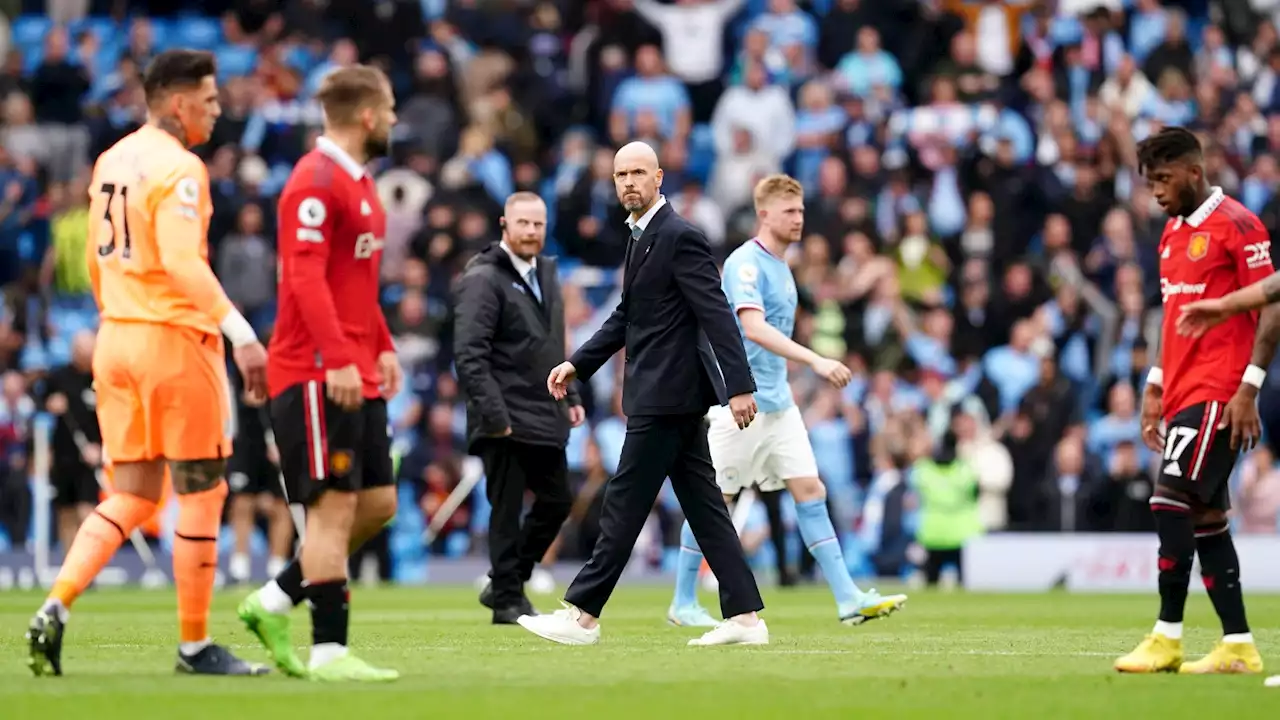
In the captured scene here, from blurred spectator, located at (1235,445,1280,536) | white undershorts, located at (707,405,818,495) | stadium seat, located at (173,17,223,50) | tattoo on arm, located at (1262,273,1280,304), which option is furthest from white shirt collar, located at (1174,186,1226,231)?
stadium seat, located at (173,17,223,50)

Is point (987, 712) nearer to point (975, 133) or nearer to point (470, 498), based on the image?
point (470, 498)

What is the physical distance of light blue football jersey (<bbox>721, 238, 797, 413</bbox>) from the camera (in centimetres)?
1295

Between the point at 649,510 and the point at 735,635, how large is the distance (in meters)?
0.80

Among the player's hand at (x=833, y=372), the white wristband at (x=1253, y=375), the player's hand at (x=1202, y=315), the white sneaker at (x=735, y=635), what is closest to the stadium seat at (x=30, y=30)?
the player's hand at (x=833, y=372)

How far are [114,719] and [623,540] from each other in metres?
4.04

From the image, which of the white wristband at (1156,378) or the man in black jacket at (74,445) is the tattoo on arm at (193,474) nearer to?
the white wristband at (1156,378)

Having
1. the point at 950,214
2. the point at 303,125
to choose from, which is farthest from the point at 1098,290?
the point at 303,125

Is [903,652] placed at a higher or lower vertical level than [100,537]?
lower

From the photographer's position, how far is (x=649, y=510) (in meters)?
11.3

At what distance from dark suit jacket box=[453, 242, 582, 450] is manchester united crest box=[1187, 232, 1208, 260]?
5.17 meters

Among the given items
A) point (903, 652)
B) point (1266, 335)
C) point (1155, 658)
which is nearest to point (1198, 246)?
point (1266, 335)

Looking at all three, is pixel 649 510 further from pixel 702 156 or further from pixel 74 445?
pixel 702 156

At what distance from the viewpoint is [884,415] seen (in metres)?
23.6

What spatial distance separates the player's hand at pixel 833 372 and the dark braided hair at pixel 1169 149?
7.11ft
